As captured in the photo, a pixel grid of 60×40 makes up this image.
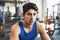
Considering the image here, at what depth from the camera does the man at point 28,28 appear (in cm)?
93

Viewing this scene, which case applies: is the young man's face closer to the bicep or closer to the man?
the man

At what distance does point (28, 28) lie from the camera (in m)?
1.03

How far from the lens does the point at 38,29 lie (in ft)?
3.40

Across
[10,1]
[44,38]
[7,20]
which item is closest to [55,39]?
[7,20]

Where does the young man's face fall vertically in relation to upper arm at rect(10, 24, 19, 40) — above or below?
above

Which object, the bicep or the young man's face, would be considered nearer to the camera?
the young man's face

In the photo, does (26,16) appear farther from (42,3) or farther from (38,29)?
(42,3)

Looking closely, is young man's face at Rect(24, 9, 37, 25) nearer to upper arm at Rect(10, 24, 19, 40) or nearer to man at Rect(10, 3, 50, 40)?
man at Rect(10, 3, 50, 40)

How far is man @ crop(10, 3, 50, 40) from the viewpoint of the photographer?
0.93 m

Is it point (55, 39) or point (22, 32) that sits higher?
point (22, 32)

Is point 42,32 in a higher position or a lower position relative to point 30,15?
lower

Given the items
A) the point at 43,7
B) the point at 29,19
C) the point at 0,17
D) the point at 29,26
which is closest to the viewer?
the point at 29,19

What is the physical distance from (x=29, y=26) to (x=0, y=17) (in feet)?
11.2

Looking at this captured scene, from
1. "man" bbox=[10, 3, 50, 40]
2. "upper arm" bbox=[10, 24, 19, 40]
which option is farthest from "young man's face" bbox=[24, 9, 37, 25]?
"upper arm" bbox=[10, 24, 19, 40]
